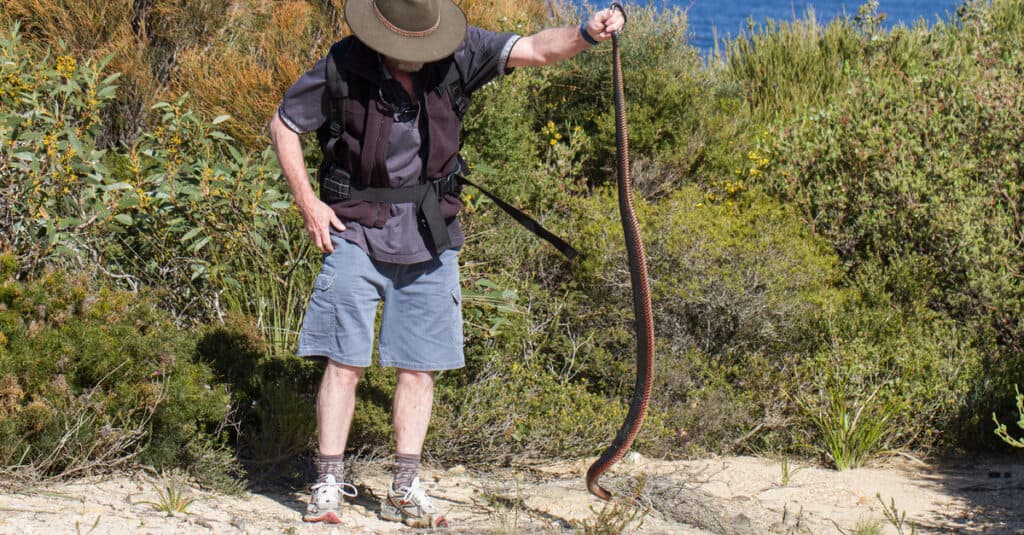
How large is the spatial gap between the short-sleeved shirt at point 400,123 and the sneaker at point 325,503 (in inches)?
29.9

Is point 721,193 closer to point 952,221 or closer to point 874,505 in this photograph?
point 952,221

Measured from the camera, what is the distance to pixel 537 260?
579 cm

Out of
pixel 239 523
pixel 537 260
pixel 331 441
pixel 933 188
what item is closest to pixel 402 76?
pixel 331 441

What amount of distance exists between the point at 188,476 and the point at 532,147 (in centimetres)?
341

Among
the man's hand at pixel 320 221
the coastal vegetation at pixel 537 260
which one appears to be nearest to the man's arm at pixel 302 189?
the man's hand at pixel 320 221

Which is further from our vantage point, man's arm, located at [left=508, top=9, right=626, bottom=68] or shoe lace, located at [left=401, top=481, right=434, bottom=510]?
shoe lace, located at [left=401, top=481, right=434, bottom=510]

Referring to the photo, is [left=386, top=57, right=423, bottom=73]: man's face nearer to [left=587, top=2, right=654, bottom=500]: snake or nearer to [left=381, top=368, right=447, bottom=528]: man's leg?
[left=587, top=2, right=654, bottom=500]: snake

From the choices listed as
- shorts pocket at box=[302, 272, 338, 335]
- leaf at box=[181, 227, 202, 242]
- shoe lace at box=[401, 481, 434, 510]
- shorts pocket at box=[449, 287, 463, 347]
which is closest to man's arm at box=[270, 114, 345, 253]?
shorts pocket at box=[302, 272, 338, 335]

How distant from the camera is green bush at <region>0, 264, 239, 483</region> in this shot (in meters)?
3.57

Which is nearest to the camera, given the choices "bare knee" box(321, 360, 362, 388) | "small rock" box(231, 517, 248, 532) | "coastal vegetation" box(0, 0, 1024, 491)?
"small rock" box(231, 517, 248, 532)

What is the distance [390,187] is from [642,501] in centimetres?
160

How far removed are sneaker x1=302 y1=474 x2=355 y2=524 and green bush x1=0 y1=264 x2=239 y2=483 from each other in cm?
46

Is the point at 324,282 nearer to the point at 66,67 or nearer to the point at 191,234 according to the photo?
the point at 191,234

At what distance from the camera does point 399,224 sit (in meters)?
3.42
